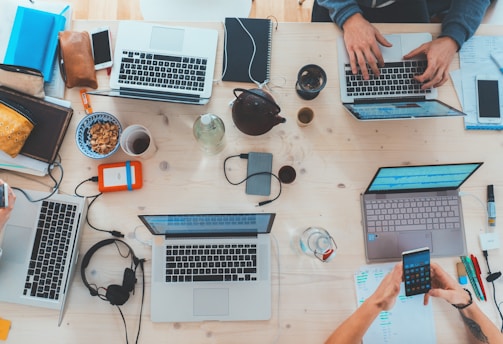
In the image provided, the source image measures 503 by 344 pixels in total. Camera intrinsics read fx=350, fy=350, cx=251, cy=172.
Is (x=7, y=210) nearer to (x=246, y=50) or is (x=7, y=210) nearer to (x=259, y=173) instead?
(x=259, y=173)

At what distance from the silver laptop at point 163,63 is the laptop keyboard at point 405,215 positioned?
2.18ft

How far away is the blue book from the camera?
116cm

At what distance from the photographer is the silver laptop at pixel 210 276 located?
3.54 ft

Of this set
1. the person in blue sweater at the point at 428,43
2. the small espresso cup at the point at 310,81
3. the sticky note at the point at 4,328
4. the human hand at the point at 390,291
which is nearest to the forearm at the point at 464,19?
the person in blue sweater at the point at 428,43

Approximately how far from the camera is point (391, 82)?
46.5 inches

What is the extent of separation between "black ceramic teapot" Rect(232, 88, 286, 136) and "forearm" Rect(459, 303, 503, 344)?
80 cm

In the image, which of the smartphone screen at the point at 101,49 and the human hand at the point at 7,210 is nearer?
the human hand at the point at 7,210

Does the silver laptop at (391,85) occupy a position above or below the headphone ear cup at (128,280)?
above

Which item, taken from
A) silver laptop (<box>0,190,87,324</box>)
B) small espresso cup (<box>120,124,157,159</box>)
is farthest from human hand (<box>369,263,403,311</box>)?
silver laptop (<box>0,190,87,324</box>)

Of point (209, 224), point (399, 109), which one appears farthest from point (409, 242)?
point (209, 224)

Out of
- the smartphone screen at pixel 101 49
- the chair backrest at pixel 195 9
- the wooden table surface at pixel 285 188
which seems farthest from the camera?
the chair backrest at pixel 195 9

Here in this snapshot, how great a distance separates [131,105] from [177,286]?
0.62 metres

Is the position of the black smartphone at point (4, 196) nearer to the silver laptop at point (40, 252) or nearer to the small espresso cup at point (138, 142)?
the silver laptop at point (40, 252)

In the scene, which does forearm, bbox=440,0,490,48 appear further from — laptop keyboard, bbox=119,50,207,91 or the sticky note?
the sticky note
